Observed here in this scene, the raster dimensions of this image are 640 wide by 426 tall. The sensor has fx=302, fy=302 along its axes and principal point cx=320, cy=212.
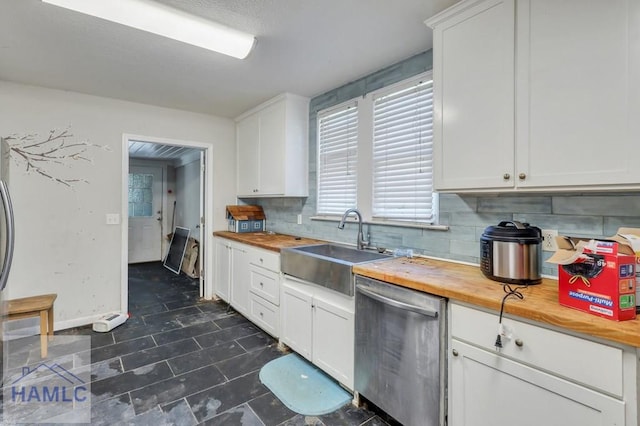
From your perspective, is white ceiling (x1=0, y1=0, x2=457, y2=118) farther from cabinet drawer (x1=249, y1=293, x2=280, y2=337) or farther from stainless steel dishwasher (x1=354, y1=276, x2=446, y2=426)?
cabinet drawer (x1=249, y1=293, x2=280, y2=337)

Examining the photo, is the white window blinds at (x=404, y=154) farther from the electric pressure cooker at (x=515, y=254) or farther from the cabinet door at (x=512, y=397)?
the cabinet door at (x=512, y=397)

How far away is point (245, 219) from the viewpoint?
12.6 feet

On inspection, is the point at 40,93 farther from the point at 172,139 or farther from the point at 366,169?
the point at 366,169

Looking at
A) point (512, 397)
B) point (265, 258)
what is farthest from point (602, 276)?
point (265, 258)

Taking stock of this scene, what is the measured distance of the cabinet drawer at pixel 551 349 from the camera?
1.01m

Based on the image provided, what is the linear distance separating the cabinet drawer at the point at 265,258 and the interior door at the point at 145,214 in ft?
14.0

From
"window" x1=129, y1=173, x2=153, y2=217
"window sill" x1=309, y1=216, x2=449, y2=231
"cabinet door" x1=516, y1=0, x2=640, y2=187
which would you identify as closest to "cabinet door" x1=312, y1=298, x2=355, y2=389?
"window sill" x1=309, y1=216, x2=449, y2=231

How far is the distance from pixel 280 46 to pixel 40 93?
99.4 inches

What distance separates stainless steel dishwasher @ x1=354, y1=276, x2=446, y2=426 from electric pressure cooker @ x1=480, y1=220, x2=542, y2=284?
0.35m

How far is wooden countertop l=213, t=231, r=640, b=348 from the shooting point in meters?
1.00

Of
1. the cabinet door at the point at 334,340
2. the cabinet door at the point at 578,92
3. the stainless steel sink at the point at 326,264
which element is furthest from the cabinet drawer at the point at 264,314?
the cabinet door at the point at 578,92

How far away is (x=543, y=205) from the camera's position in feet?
5.38

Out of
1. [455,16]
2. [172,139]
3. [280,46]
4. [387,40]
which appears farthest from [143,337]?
[455,16]

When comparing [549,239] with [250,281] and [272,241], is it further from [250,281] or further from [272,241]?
[250,281]
